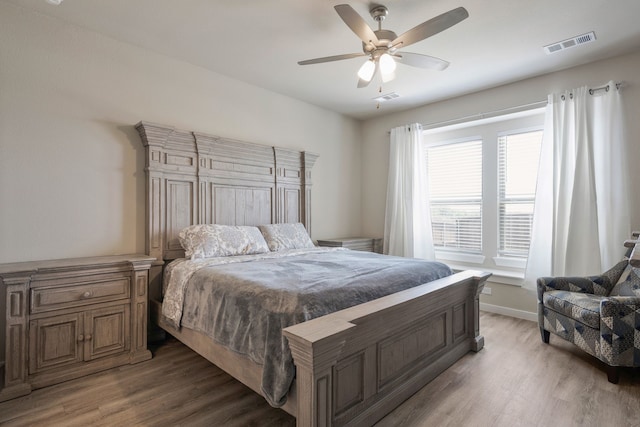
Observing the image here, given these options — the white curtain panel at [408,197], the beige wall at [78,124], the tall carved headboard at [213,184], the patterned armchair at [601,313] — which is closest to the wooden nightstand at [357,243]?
the white curtain panel at [408,197]

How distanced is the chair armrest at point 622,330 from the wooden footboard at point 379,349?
842 mm

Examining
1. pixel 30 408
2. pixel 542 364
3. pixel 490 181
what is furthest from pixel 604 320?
pixel 30 408

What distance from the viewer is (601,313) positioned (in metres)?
2.29

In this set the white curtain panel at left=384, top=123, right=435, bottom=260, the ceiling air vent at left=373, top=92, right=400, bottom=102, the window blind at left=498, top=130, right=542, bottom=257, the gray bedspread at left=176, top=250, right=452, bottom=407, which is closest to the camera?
the gray bedspread at left=176, top=250, right=452, bottom=407

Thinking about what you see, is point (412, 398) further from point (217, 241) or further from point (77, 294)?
point (77, 294)

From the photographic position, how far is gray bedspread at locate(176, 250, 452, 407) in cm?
162

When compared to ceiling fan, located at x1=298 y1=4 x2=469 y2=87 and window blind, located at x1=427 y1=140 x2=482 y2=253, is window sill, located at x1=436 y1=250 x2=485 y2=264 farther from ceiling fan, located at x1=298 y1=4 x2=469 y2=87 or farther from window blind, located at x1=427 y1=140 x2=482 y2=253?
ceiling fan, located at x1=298 y1=4 x2=469 y2=87

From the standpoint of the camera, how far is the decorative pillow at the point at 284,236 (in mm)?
3557

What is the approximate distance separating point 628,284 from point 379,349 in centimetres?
230

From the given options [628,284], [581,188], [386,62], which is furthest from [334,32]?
[628,284]

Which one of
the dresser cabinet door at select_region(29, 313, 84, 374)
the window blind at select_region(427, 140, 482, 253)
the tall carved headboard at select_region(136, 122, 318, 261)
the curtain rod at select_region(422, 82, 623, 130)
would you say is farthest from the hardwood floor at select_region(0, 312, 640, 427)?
the curtain rod at select_region(422, 82, 623, 130)

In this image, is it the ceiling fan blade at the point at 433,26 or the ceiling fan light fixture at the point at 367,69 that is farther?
the ceiling fan light fixture at the point at 367,69

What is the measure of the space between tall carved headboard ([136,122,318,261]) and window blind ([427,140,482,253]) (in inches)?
72.3

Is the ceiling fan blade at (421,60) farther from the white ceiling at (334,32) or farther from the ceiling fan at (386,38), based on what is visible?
the white ceiling at (334,32)
